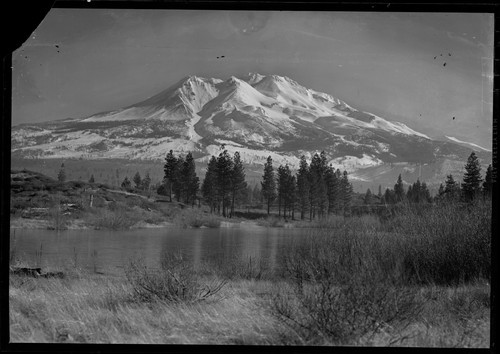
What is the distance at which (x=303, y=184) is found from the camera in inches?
255

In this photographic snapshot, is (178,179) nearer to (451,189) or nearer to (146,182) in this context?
(146,182)

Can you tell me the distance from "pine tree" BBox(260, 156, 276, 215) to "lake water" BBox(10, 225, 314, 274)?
363mm

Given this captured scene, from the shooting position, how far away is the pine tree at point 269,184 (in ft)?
21.1

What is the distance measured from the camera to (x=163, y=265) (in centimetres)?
625

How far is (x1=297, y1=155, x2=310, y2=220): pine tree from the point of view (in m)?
6.47

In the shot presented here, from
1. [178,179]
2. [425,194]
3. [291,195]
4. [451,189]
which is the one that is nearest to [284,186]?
[291,195]

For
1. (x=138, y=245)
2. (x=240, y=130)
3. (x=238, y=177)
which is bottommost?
(x=138, y=245)

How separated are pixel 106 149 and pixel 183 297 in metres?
1.96

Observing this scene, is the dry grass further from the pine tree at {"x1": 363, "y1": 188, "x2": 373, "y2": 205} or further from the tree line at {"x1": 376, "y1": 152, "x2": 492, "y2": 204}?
the tree line at {"x1": 376, "y1": 152, "x2": 492, "y2": 204}

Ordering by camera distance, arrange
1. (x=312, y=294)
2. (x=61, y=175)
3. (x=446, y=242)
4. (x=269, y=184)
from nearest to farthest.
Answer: (x=312, y=294) < (x=61, y=175) < (x=269, y=184) < (x=446, y=242)

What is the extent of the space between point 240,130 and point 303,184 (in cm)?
96

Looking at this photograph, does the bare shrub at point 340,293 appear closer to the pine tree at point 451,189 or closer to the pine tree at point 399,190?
the pine tree at point 399,190

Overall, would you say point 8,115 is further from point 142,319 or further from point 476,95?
point 476,95

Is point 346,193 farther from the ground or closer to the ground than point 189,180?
closer to the ground
